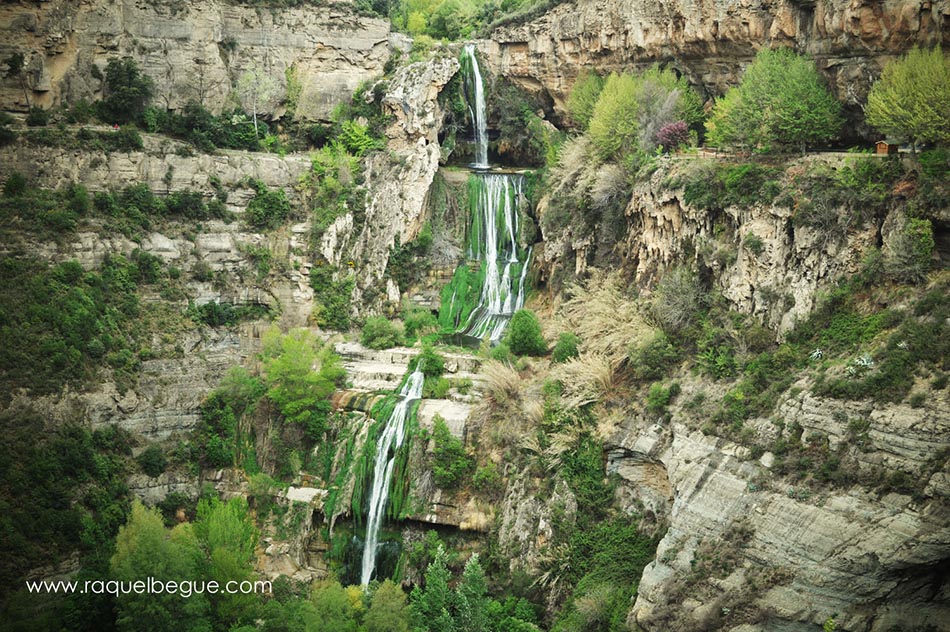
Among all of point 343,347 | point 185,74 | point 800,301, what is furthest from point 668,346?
point 185,74

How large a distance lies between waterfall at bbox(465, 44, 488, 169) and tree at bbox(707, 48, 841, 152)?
2234cm

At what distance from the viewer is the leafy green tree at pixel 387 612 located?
30016 millimetres

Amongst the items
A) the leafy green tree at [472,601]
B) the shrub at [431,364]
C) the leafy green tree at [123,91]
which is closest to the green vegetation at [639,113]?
the shrub at [431,364]

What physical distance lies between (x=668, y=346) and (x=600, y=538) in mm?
7935

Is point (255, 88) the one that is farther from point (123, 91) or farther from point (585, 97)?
point (585, 97)

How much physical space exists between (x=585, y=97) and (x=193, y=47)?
23.8 m

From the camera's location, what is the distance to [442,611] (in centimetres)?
3041

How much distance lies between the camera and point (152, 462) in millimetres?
38906

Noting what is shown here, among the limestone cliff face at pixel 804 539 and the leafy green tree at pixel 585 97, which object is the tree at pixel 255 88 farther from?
the limestone cliff face at pixel 804 539

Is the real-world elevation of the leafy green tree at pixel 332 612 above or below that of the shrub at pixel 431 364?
below

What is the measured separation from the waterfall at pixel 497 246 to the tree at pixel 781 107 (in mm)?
15752

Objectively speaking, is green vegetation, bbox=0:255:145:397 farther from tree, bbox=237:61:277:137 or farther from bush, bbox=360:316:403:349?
tree, bbox=237:61:277:137

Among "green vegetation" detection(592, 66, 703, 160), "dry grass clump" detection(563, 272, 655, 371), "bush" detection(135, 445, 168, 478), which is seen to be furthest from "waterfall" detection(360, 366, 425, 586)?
"green vegetation" detection(592, 66, 703, 160)

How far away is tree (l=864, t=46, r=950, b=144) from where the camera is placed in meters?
28.5
